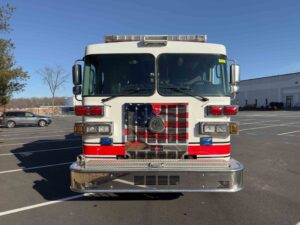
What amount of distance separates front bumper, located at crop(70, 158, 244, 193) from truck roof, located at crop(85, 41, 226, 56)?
1.94 meters

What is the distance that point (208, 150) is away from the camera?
5059 millimetres

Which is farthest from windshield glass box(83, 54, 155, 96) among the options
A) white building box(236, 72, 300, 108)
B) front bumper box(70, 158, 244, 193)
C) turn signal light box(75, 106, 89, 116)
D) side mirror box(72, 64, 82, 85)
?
white building box(236, 72, 300, 108)

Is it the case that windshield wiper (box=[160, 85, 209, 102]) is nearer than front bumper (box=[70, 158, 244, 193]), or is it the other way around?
front bumper (box=[70, 158, 244, 193])

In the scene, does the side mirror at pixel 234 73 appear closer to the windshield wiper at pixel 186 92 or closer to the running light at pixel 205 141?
the windshield wiper at pixel 186 92

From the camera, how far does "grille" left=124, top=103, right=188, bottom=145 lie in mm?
5031

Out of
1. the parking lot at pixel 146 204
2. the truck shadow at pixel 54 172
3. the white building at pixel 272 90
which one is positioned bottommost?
the parking lot at pixel 146 204

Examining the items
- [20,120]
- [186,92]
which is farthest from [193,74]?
[20,120]

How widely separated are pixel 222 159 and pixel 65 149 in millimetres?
8118

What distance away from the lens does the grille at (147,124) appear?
5.03 meters

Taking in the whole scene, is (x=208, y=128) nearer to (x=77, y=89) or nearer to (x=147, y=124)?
(x=147, y=124)

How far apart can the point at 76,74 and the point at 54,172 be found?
11.2ft

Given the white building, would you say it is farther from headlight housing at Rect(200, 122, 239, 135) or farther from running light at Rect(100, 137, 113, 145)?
running light at Rect(100, 137, 113, 145)

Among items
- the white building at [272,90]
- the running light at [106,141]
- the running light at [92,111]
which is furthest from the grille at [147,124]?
the white building at [272,90]

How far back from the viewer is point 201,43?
5242 millimetres
